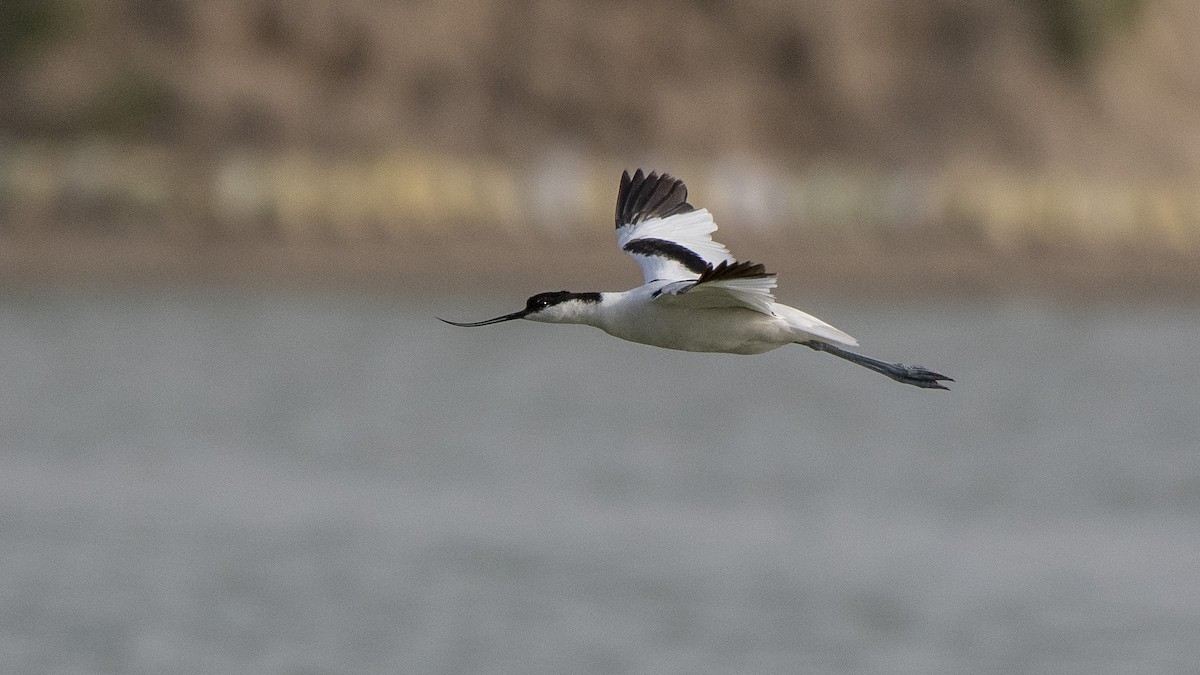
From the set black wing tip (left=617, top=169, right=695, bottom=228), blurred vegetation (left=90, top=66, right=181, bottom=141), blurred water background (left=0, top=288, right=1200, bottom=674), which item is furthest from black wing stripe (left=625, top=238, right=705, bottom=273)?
blurred vegetation (left=90, top=66, right=181, bottom=141)

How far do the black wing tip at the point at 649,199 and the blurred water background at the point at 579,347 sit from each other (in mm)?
6510

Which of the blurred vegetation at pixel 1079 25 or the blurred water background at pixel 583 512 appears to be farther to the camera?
the blurred vegetation at pixel 1079 25

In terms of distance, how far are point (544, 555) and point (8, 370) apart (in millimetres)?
11728

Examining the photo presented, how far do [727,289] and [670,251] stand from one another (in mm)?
1649

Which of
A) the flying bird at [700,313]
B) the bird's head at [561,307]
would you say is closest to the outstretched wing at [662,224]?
the flying bird at [700,313]

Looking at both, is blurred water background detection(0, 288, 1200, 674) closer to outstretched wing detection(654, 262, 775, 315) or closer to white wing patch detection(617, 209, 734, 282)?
white wing patch detection(617, 209, 734, 282)

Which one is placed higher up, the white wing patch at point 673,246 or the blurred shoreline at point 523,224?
the blurred shoreline at point 523,224

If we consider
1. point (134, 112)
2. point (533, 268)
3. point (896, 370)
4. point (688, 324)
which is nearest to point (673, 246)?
point (896, 370)

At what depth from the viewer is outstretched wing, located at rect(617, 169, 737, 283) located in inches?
357

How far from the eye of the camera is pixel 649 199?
955 centimetres

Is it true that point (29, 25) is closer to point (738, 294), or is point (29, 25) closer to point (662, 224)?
point (662, 224)

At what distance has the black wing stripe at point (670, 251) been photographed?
349 inches

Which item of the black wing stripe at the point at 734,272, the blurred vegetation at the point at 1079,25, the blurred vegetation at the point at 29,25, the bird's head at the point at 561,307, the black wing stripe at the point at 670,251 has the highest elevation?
the blurred vegetation at the point at 1079,25

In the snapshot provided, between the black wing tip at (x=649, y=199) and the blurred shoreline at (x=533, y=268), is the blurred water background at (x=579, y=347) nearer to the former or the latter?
the blurred shoreline at (x=533, y=268)
